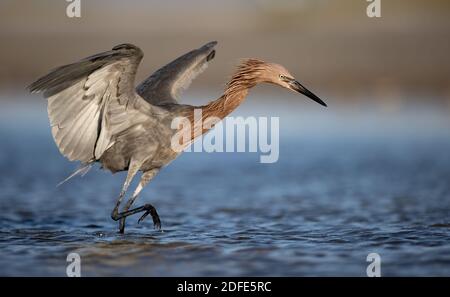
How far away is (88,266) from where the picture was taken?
26.6 ft

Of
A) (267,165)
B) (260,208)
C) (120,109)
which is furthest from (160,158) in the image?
(267,165)

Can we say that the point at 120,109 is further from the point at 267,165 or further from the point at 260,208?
the point at 267,165

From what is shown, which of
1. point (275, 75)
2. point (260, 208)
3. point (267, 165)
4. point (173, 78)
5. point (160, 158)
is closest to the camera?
point (160, 158)

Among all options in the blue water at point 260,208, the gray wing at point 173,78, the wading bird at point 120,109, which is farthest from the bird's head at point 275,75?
the blue water at point 260,208

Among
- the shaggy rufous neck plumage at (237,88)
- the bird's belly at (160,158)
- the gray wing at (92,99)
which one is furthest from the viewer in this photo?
the shaggy rufous neck plumage at (237,88)

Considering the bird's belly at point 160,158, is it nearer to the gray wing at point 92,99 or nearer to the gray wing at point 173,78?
the gray wing at point 92,99

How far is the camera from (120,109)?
9.13 metres

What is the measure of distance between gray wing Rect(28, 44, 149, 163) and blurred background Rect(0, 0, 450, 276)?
110 centimetres

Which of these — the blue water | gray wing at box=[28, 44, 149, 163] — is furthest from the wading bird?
the blue water

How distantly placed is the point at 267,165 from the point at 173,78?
4.86 metres

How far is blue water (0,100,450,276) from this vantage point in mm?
8242

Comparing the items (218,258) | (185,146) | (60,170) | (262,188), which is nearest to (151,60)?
(60,170)

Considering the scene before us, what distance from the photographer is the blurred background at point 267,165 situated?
8664 millimetres
